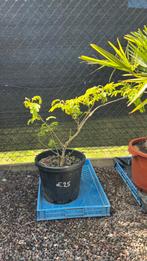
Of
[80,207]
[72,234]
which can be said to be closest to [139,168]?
[80,207]

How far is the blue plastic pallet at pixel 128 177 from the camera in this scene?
2.30m

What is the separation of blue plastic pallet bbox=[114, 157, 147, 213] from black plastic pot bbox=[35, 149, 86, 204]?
0.50 meters

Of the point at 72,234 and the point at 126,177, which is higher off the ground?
the point at 126,177

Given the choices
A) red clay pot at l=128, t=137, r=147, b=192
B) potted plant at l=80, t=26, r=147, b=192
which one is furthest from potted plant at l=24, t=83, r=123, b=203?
red clay pot at l=128, t=137, r=147, b=192

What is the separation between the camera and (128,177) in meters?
2.65

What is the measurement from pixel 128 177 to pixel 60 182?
715mm

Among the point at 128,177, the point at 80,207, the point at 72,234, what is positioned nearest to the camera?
the point at 72,234

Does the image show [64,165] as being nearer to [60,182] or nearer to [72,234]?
[60,182]

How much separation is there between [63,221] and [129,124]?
1.49 metres

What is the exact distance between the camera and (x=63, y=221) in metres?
2.21

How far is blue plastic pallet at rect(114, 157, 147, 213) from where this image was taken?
230cm

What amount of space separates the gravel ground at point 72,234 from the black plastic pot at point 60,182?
19 centimetres

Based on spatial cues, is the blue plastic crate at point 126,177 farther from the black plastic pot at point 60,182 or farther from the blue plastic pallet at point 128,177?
the black plastic pot at point 60,182

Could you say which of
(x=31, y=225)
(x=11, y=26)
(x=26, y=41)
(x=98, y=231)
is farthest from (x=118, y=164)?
(x=11, y=26)
